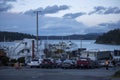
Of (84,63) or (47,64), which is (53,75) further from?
(47,64)

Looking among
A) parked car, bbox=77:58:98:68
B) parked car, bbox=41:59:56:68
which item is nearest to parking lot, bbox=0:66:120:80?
parked car, bbox=77:58:98:68

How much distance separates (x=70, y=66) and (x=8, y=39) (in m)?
107

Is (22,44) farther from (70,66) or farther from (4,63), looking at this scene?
(70,66)

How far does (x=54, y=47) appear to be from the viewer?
126 meters

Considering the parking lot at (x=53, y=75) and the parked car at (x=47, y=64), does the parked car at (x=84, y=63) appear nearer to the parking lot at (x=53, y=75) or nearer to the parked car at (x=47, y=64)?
the parked car at (x=47, y=64)

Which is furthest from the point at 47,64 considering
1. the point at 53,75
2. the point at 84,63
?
the point at 53,75

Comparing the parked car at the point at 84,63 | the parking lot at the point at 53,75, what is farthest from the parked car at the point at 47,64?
the parking lot at the point at 53,75

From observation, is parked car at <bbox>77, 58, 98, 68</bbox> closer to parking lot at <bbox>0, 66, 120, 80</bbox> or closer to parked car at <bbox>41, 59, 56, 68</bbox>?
parked car at <bbox>41, 59, 56, 68</bbox>

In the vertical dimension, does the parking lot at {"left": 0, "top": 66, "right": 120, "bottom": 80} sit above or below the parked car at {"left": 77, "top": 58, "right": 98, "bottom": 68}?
below

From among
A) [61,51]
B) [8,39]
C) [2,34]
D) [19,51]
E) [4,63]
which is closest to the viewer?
[4,63]

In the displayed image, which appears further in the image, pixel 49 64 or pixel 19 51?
pixel 19 51

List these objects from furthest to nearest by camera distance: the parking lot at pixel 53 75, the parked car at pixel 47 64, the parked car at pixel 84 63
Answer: the parked car at pixel 47 64 < the parked car at pixel 84 63 < the parking lot at pixel 53 75

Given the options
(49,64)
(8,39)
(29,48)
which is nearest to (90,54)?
(29,48)

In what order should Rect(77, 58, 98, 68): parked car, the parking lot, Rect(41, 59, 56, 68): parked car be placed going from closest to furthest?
the parking lot < Rect(77, 58, 98, 68): parked car < Rect(41, 59, 56, 68): parked car
